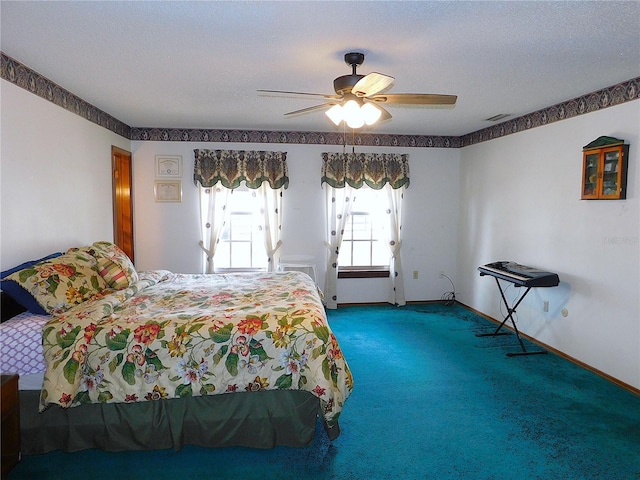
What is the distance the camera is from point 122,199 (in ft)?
16.4

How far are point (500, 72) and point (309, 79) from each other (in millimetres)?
→ 1415

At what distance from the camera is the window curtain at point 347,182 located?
5500mm

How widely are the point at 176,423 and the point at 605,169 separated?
3.70 m

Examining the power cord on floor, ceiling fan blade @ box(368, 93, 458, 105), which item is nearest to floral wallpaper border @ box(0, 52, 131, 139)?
ceiling fan blade @ box(368, 93, 458, 105)

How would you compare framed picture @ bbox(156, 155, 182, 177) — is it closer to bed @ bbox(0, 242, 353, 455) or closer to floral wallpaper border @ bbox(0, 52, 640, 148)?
floral wallpaper border @ bbox(0, 52, 640, 148)

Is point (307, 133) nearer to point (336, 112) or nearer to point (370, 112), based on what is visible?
point (336, 112)

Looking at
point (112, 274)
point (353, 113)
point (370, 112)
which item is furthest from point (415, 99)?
point (112, 274)

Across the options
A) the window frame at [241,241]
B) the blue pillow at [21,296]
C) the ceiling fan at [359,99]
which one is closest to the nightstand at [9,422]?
the blue pillow at [21,296]

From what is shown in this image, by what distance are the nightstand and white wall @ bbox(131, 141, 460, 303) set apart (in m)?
3.65

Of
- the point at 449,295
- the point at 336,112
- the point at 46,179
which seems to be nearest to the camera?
the point at 336,112

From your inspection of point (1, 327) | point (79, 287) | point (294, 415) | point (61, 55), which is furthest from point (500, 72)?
point (1, 327)

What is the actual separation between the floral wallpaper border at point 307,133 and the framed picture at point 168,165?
23 centimetres

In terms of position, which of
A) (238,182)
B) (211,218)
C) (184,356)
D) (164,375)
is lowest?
(164,375)

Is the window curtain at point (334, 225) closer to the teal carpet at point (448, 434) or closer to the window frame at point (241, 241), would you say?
the window frame at point (241, 241)
